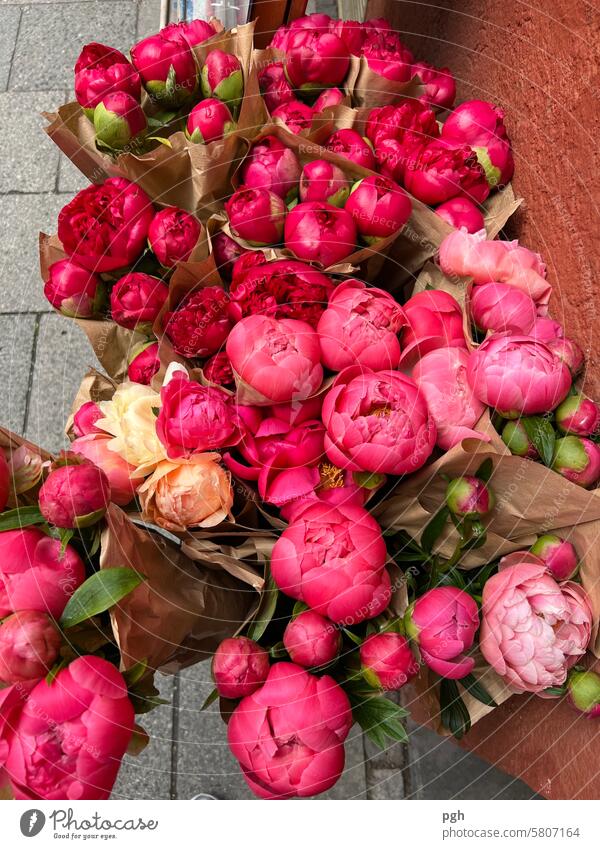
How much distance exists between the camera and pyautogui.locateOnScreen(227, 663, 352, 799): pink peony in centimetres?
41

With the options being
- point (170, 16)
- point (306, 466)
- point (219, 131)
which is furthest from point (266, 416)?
point (170, 16)

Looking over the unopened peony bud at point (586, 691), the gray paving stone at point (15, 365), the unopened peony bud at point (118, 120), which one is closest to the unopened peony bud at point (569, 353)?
the unopened peony bud at point (586, 691)

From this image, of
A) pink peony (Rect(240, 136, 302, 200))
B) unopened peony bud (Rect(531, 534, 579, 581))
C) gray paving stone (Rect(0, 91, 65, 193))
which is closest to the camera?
unopened peony bud (Rect(531, 534, 579, 581))

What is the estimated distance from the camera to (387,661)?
42 cm

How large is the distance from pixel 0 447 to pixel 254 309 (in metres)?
0.22

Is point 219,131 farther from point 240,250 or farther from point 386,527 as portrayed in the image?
point 386,527

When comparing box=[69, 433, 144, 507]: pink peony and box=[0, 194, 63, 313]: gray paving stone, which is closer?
box=[69, 433, 144, 507]: pink peony

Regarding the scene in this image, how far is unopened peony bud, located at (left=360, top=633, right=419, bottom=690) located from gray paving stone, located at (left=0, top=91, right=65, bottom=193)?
1440 millimetres

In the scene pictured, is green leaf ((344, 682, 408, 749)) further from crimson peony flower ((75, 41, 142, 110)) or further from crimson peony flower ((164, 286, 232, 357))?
crimson peony flower ((75, 41, 142, 110))

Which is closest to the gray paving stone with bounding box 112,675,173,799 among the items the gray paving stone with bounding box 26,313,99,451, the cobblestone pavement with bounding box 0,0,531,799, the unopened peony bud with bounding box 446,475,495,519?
the cobblestone pavement with bounding box 0,0,531,799

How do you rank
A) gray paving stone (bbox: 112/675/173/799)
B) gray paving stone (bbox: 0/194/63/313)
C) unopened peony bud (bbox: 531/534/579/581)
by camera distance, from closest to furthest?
unopened peony bud (bbox: 531/534/579/581) < gray paving stone (bbox: 112/675/173/799) < gray paving stone (bbox: 0/194/63/313)

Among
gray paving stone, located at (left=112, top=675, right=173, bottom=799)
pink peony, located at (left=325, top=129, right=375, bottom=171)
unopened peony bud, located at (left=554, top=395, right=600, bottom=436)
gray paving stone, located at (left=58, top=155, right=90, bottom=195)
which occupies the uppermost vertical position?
pink peony, located at (left=325, top=129, right=375, bottom=171)

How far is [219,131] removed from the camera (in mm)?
588
